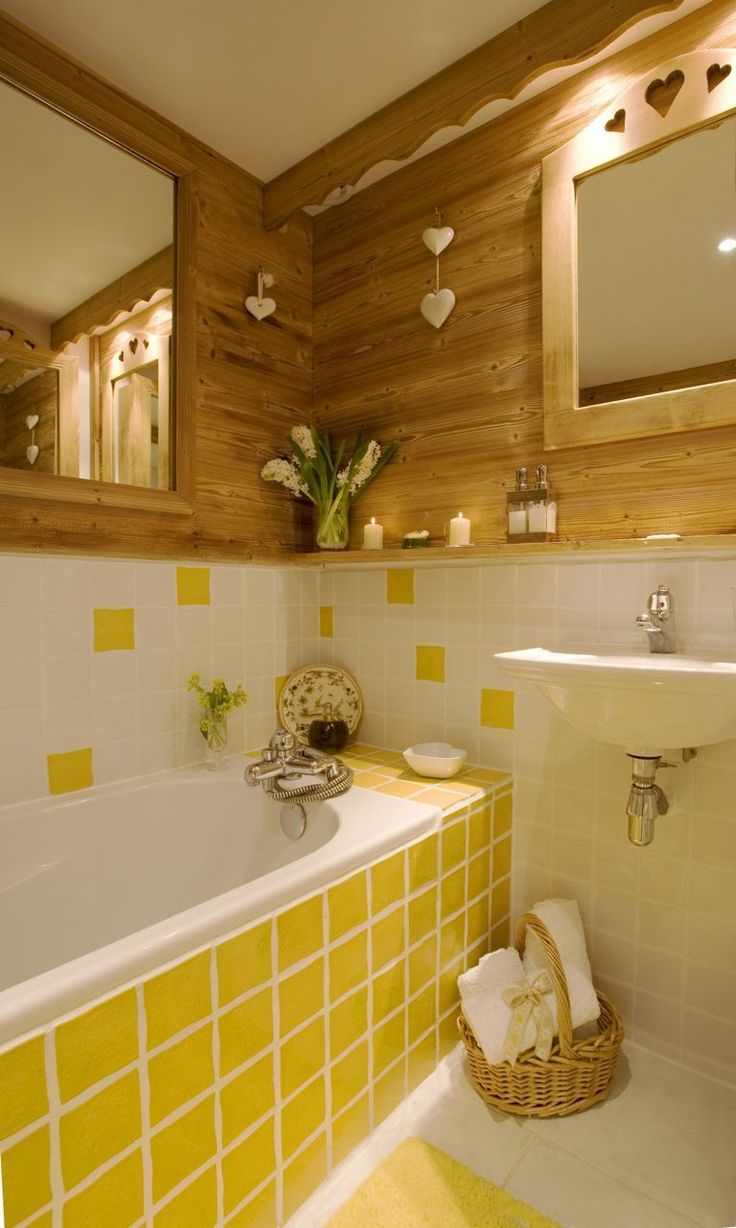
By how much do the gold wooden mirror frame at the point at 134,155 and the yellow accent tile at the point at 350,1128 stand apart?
1420 mm

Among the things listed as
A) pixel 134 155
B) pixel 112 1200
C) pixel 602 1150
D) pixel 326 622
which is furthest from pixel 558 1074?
pixel 134 155

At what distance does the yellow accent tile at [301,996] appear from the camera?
983 mm

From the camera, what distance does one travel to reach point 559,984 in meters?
1.28

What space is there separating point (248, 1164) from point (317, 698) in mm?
1247

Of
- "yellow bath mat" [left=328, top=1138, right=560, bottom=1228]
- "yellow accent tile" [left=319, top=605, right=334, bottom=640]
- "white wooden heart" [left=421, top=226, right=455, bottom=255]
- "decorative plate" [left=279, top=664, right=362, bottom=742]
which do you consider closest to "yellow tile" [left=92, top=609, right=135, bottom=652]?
"decorative plate" [left=279, top=664, right=362, bottom=742]

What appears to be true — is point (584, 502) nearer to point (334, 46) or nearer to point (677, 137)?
point (677, 137)

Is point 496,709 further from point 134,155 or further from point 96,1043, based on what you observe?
point 134,155

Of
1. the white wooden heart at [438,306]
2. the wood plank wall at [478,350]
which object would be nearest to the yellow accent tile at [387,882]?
Result: the wood plank wall at [478,350]

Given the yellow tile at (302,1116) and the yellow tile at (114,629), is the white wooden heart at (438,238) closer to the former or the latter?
the yellow tile at (114,629)

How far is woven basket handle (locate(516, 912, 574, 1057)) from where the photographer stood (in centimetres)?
126

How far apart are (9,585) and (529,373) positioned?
54.6 inches

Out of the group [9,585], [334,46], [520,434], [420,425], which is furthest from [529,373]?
[9,585]

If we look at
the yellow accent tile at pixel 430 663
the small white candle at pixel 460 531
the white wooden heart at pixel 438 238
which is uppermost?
the white wooden heart at pixel 438 238

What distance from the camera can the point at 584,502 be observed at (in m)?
1.55
